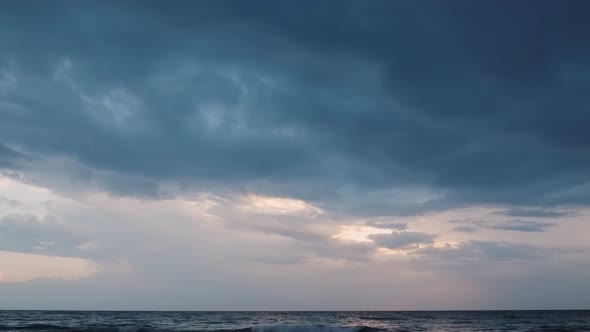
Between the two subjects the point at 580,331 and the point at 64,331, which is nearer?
the point at 64,331

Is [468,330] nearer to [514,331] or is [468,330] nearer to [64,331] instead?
[514,331]

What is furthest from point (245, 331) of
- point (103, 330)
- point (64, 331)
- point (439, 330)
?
point (439, 330)

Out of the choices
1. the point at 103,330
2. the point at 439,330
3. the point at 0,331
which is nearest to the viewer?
the point at 103,330

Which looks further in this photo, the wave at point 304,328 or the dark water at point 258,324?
the dark water at point 258,324

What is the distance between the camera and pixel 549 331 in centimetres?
4984

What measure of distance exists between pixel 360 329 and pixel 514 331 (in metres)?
23.1

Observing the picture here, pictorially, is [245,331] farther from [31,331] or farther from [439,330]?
[439,330]

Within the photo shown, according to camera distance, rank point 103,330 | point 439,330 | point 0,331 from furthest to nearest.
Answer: point 439,330, point 0,331, point 103,330

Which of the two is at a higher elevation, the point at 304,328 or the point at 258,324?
the point at 304,328

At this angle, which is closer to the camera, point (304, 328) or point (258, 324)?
point (304, 328)

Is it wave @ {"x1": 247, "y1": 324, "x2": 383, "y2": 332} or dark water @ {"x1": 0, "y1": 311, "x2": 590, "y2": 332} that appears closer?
wave @ {"x1": 247, "y1": 324, "x2": 383, "y2": 332}

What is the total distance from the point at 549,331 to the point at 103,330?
45.8 m

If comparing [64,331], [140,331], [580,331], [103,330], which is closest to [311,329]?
[140,331]

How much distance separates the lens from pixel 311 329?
4216 cm
